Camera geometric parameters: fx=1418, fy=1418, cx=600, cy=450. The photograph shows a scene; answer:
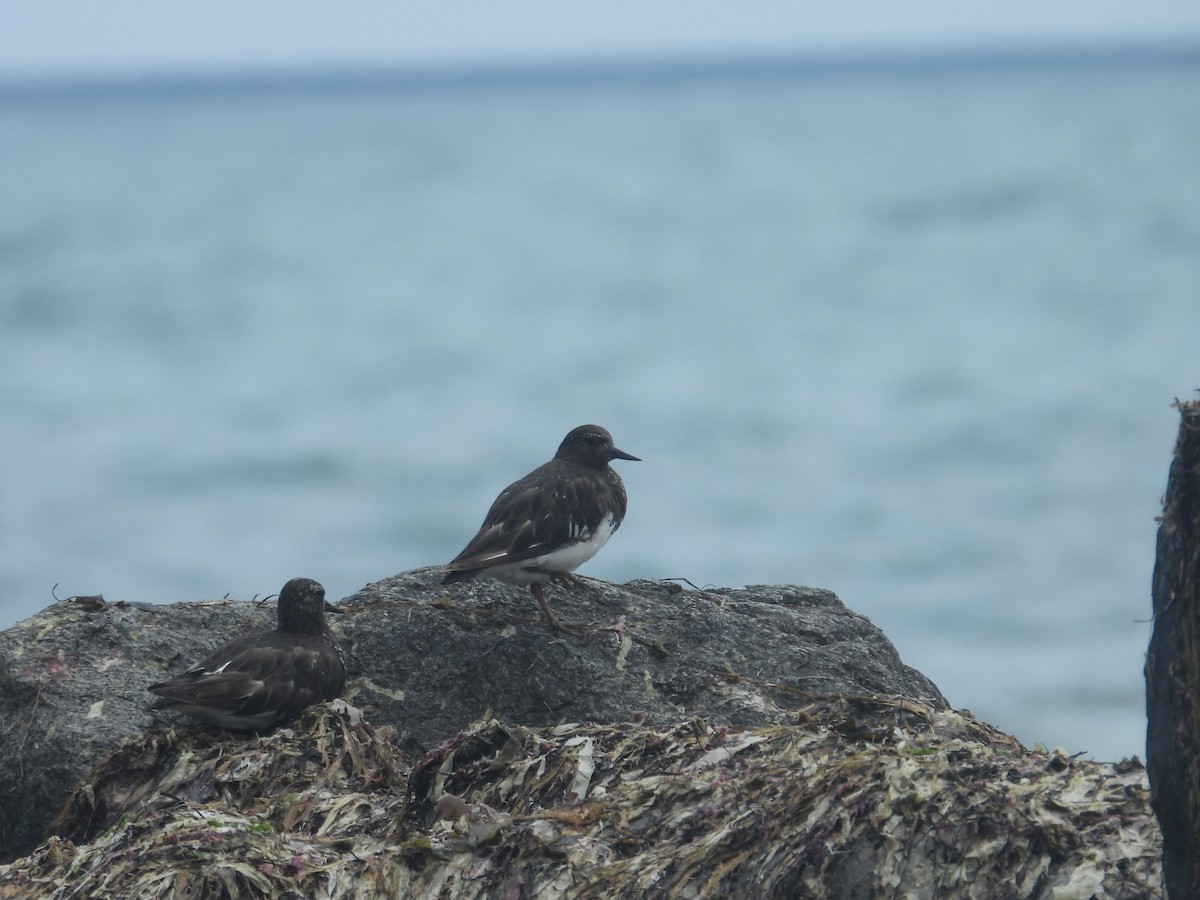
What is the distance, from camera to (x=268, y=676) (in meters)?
5.51

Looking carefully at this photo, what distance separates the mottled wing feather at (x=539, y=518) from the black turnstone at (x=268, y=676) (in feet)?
2.13

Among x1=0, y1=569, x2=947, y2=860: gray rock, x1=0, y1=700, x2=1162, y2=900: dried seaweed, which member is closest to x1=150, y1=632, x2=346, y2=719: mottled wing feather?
x1=0, y1=569, x2=947, y2=860: gray rock

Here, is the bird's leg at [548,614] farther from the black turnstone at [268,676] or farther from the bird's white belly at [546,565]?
the black turnstone at [268,676]

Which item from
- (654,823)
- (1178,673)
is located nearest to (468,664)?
(654,823)

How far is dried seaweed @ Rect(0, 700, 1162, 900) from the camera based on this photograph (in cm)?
365

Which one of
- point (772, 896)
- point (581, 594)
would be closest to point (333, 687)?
point (581, 594)

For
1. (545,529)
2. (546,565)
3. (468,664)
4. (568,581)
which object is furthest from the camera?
(568,581)

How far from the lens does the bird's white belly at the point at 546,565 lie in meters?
6.16

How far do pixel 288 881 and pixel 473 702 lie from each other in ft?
5.33

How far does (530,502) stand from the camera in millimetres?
6543

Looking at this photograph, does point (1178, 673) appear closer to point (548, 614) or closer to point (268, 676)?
point (548, 614)

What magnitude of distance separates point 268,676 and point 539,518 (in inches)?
58.1

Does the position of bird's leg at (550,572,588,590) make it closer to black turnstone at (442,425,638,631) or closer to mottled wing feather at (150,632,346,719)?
black turnstone at (442,425,638,631)

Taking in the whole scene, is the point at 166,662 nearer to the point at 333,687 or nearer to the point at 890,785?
the point at 333,687
